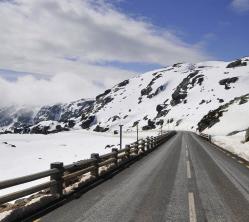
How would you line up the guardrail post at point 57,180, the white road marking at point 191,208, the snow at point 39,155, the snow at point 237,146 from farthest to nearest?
the snow at point 39,155 → the snow at point 237,146 → the guardrail post at point 57,180 → the white road marking at point 191,208

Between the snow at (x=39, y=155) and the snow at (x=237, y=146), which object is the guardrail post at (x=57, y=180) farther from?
the snow at (x=39, y=155)

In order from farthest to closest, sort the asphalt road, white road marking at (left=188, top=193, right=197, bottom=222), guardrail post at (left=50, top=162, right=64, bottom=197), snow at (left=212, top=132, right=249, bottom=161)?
snow at (left=212, top=132, right=249, bottom=161) < guardrail post at (left=50, top=162, right=64, bottom=197) < the asphalt road < white road marking at (left=188, top=193, right=197, bottom=222)

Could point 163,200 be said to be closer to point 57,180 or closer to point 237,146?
point 57,180

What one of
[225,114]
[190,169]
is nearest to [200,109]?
[225,114]

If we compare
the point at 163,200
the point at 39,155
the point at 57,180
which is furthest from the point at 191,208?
the point at 39,155

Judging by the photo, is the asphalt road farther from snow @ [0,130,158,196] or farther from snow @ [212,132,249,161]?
snow @ [0,130,158,196]

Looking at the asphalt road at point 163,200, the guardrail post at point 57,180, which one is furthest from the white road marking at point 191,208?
the guardrail post at point 57,180

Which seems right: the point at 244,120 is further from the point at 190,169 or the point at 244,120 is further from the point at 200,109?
the point at 200,109

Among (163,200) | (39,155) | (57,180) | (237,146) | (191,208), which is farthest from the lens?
(39,155)

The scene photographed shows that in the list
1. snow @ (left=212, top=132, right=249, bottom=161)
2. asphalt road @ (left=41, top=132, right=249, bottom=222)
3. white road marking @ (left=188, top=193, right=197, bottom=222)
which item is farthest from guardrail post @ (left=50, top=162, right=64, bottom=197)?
snow @ (left=212, top=132, right=249, bottom=161)

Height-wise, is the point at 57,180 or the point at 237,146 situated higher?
the point at 237,146

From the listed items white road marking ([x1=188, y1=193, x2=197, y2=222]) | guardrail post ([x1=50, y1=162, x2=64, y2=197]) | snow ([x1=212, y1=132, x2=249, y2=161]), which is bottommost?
white road marking ([x1=188, y1=193, x2=197, y2=222])

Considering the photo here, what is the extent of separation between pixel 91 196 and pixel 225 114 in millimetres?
93136

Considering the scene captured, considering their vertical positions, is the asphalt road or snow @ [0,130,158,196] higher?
the asphalt road
